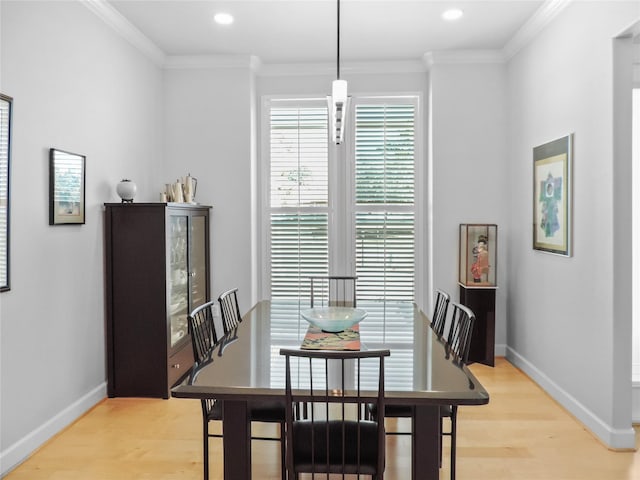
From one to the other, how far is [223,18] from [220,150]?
1.33m

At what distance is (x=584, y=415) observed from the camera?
3.36 meters

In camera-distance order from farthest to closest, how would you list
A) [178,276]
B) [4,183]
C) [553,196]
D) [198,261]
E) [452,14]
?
[198,261] < [178,276] < [452,14] < [553,196] < [4,183]

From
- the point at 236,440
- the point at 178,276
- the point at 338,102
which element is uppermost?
the point at 338,102

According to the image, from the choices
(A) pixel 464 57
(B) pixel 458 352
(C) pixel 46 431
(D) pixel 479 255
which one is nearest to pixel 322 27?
(A) pixel 464 57

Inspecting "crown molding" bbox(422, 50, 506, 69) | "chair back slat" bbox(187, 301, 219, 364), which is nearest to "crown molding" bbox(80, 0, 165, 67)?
"chair back slat" bbox(187, 301, 219, 364)

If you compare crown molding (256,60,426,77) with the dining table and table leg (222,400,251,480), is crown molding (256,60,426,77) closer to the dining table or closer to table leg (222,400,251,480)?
the dining table

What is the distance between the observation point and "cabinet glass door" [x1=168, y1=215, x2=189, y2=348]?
4.05 meters

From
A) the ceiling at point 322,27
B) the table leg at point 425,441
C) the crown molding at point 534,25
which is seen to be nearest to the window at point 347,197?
the ceiling at point 322,27

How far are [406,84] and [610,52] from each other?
7.63ft

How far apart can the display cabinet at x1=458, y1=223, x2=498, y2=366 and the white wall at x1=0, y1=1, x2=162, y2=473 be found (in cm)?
303

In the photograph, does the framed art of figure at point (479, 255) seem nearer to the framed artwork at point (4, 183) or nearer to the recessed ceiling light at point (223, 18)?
the recessed ceiling light at point (223, 18)

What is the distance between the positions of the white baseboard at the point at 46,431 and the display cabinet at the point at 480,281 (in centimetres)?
309

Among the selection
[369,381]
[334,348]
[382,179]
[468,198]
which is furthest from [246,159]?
[369,381]

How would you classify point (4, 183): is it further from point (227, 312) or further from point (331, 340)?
point (331, 340)
